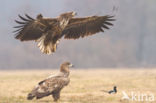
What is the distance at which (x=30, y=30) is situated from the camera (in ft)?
46.6

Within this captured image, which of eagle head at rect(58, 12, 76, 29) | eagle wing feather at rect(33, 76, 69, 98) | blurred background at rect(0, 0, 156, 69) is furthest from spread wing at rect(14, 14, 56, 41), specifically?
blurred background at rect(0, 0, 156, 69)

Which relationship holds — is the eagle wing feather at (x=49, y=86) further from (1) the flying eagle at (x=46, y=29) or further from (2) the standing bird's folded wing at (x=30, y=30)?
(2) the standing bird's folded wing at (x=30, y=30)

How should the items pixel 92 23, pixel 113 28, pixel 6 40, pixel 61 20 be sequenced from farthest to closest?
pixel 6 40 → pixel 113 28 → pixel 92 23 → pixel 61 20

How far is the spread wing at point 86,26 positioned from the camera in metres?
15.2

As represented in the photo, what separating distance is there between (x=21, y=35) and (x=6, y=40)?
2805 inches

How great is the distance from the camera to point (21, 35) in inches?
562

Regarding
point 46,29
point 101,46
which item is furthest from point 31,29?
Answer: point 101,46

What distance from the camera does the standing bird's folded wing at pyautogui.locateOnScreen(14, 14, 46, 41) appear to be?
13891mm

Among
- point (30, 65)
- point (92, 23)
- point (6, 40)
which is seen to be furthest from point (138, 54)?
point (92, 23)

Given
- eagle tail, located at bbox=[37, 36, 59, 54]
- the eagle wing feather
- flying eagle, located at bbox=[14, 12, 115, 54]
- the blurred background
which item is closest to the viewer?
the eagle wing feather

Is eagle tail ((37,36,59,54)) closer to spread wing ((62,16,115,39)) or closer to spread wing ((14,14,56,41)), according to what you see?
spread wing ((14,14,56,41))

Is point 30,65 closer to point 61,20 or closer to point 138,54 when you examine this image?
point 138,54

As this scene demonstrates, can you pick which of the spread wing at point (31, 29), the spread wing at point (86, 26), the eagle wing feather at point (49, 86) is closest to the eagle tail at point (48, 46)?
the spread wing at point (31, 29)

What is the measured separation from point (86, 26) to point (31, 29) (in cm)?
224
